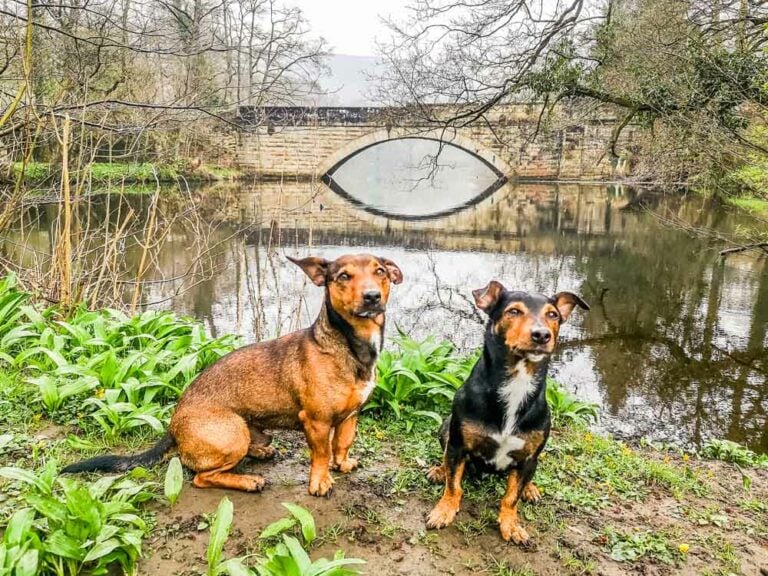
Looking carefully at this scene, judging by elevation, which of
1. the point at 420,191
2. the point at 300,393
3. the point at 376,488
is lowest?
the point at 376,488

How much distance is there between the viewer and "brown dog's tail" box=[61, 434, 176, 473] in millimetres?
2871

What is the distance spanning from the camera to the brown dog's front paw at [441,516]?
2889 mm

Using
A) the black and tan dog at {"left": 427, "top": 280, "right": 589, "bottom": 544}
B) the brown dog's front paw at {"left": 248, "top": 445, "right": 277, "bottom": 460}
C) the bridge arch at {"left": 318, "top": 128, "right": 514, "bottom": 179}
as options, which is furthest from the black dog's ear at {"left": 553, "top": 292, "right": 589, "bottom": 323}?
the bridge arch at {"left": 318, "top": 128, "right": 514, "bottom": 179}

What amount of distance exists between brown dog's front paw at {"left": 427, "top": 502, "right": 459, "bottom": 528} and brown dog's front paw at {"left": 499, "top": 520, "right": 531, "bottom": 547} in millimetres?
259

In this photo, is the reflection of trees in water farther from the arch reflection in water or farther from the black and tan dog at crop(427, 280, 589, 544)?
the arch reflection in water

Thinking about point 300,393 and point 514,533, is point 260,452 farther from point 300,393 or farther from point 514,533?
point 514,533

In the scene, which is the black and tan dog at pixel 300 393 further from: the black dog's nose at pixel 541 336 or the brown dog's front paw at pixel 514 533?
the brown dog's front paw at pixel 514 533

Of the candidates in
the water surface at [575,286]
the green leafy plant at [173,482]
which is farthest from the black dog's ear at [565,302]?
the water surface at [575,286]

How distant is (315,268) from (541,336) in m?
1.22

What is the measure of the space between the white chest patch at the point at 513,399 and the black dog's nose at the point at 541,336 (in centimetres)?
23

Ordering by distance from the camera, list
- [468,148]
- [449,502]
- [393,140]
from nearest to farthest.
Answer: [449,502]
[468,148]
[393,140]

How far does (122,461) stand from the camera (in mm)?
2982

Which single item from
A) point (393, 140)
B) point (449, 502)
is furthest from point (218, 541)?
point (393, 140)

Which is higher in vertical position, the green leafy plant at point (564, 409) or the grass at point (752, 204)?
the grass at point (752, 204)
